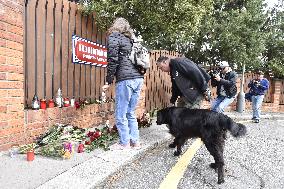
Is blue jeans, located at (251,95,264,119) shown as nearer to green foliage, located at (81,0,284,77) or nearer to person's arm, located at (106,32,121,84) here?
green foliage, located at (81,0,284,77)

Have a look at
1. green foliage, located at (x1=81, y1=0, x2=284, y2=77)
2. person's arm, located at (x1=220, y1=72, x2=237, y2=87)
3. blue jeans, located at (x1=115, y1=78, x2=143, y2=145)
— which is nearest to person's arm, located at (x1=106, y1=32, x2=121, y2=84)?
blue jeans, located at (x1=115, y1=78, x2=143, y2=145)

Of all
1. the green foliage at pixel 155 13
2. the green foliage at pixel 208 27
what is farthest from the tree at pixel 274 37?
the green foliage at pixel 155 13

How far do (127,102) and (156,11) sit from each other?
3207 mm

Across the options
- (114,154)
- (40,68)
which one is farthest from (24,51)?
(114,154)

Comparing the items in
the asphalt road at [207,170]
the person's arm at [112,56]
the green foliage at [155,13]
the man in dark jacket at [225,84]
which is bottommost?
the asphalt road at [207,170]

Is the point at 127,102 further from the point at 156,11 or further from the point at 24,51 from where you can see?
the point at 156,11

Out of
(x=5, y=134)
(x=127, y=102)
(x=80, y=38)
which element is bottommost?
(x=5, y=134)

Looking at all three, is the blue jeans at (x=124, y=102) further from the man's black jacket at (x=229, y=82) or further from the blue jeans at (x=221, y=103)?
the blue jeans at (x=221, y=103)

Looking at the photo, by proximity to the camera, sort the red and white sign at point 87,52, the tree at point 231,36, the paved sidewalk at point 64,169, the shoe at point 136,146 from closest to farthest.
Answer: the paved sidewalk at point 64,169
the shoe at point 136,146
the red and white sign at point 87,52
the tree at point 231,36

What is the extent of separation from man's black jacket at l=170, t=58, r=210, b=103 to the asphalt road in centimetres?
99

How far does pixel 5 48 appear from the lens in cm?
448

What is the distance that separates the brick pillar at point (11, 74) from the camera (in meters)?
4.44

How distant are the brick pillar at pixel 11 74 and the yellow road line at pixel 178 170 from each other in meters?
2.15

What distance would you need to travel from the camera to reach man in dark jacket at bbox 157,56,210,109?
5293 mm
